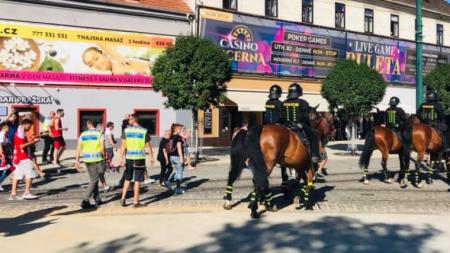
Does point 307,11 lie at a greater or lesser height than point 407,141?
greater

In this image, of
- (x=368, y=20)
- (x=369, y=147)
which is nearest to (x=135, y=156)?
(x=369, y=147)

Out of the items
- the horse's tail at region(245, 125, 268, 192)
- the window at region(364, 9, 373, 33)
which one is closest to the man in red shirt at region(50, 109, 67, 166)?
the horse's tail at region(245, 125, 268, 192)

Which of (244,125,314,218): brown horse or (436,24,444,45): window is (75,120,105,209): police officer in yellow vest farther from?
(436,24,444,45): window

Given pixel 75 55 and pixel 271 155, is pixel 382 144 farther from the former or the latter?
pixel 75 55

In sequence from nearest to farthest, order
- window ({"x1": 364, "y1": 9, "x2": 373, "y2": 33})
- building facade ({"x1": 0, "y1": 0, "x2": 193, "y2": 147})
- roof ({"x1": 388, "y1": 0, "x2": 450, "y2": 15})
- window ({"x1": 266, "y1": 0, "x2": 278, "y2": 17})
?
building facade ({"x1": 0, "y1": 0, "x2": 193, "y2": 147}), window ({"x1": 266, "y1": 0, "x2": 278, "y2": 17}), window ({"x1": 364, "y1": 9, "x2": 373, "y2": 33}), roof ({"x1": 388, "y1": 0, "x2": 450, "y2": 15})

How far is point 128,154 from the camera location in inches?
372

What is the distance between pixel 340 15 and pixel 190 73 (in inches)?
659

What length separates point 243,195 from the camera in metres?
10.8

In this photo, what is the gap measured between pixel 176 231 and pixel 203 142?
60.2 feet

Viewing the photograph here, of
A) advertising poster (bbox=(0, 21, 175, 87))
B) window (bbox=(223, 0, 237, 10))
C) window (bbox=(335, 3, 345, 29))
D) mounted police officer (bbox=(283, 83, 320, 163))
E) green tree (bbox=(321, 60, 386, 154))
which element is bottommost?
mounted police officer (bbox=(283, 83, 320, 163))

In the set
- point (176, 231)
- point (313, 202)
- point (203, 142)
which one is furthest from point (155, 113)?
point (176, 231)

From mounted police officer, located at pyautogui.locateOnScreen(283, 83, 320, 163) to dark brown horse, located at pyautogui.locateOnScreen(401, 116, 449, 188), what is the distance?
12.4 feet

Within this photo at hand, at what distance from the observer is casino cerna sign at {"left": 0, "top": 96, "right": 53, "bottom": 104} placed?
20.4 meters

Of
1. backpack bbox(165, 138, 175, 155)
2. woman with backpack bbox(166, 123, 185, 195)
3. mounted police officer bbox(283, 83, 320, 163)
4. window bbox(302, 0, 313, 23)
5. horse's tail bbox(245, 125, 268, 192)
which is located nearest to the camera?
horse's tail bbox(245, 125, 268, 192)
